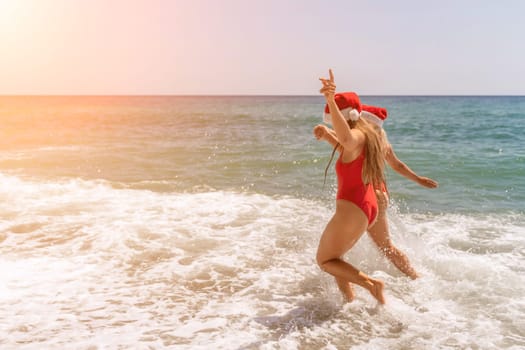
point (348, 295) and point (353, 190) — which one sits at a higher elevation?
point (353, 190)

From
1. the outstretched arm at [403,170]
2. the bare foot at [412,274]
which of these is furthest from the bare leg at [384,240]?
the outstretched arm at [403,170]

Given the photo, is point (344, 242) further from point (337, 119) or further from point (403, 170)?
point (337, 119)

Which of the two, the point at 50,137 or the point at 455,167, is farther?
the point at 50,137

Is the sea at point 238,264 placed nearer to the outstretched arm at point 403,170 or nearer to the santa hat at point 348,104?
the outstretched arm at point 403,170

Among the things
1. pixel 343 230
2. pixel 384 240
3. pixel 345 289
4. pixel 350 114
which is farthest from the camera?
pixel 384 240

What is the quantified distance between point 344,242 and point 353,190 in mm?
488

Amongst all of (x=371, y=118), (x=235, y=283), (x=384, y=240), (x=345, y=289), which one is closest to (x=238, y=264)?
(x=235, y=283)

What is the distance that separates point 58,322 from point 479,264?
16.1ft

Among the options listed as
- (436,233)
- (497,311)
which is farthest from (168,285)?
(436,233)

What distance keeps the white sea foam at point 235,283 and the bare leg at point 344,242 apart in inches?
15.7

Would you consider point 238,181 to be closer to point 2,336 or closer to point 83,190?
point 83,190

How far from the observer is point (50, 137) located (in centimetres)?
2361

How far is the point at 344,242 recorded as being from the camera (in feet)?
14.0

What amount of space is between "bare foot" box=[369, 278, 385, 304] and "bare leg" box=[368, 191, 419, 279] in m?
0.74
